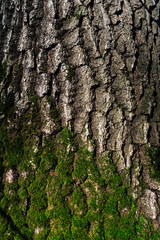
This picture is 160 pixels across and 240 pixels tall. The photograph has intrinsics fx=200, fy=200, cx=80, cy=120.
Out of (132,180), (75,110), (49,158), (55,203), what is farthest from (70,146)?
(132,180)

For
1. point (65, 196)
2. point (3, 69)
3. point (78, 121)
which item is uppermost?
point (3, 69)

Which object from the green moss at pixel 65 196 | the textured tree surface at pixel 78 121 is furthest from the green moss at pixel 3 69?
the green moss at pixel 65 196

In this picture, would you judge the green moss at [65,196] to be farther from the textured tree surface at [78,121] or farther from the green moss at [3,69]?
the green moss at [3,69]

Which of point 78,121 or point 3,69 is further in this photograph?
point 3,69

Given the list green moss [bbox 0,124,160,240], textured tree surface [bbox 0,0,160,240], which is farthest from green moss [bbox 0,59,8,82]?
green moss [bbox 0,124,160,240]

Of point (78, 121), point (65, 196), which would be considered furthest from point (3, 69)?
point (65, 196)

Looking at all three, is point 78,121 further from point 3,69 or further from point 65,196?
point 3,69

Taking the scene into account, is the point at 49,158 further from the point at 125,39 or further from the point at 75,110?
the point at 125,39

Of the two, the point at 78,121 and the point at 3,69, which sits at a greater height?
Result: the point at 3,69
